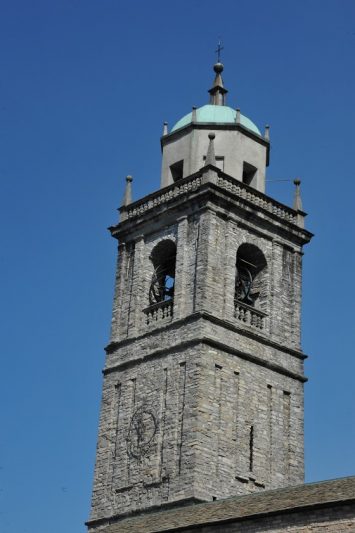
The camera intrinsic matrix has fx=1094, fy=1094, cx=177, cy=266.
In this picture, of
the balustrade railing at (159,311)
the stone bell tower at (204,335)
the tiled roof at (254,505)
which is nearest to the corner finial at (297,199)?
the stone bell tower at (204,335)

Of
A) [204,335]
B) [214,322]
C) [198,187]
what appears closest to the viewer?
[204,335]

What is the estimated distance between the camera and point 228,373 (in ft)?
114

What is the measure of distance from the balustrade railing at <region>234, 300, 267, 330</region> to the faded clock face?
14.4 ft

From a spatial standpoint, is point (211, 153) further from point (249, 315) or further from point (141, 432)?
point (141, 432)

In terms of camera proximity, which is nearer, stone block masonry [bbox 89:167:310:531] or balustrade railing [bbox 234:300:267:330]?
stone block masonry [bbox 89:167:310:531]

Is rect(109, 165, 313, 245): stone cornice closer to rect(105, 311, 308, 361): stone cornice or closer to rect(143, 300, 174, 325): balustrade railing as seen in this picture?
rect(143, 300, 174, 325): balustrade railing

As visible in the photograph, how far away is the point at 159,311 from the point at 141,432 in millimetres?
4207

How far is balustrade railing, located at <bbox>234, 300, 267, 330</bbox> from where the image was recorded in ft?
119

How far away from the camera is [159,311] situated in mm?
36781

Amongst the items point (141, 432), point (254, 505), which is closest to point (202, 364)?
point (141, 432)

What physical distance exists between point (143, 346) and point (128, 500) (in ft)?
17.0

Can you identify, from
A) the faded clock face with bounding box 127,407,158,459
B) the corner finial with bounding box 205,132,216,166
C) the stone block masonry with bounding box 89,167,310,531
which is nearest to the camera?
the stone block masonry with bounding box 89,167,310,531

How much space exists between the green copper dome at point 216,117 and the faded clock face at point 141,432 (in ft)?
37.0

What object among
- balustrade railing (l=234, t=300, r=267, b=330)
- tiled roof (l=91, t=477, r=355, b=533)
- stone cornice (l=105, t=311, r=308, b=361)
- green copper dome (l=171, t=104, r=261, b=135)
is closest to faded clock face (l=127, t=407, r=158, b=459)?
stone cornice (l=105, t=311, r=308, b=361)
